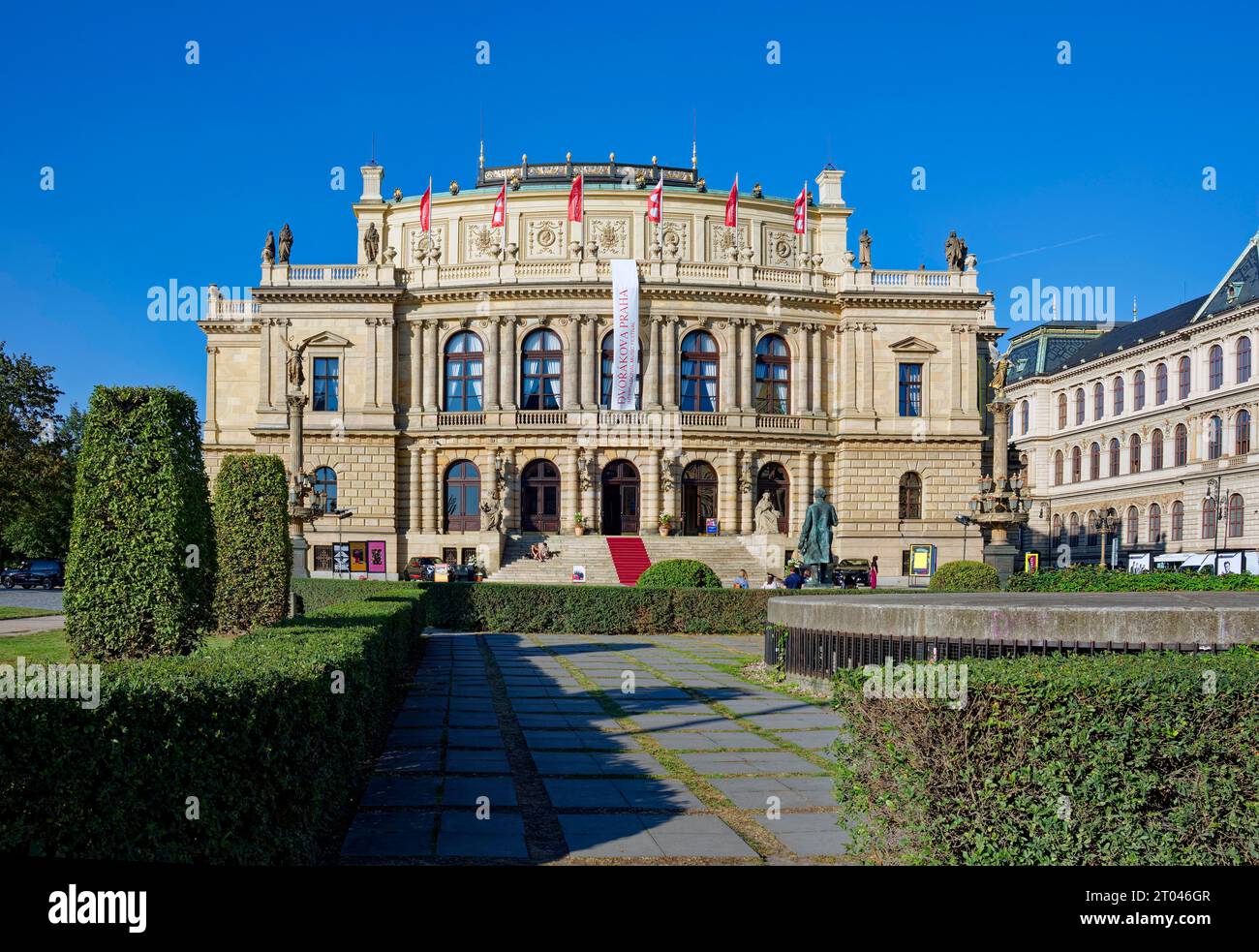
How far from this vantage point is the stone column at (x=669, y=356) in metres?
54.2

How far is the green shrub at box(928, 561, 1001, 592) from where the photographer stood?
107 ft

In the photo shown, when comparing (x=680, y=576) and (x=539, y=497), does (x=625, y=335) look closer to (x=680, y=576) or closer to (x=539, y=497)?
(x=539, y=497)

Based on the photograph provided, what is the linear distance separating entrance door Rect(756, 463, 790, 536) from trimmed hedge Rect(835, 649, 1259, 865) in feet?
159

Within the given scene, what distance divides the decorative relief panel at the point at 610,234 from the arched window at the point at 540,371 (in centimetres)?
759

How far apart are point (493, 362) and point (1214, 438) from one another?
44.0m

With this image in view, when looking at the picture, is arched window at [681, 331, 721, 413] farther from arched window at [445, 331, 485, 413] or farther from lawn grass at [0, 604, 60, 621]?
lawn grass at [0, 604, 60, 621]

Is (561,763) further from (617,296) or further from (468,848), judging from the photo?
(617,296)

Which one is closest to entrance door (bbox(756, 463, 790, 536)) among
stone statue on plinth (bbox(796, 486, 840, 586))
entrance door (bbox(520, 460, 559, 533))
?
entrance door (bbox(520, 460, 559, 533))

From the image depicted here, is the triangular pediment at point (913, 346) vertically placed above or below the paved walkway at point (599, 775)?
above

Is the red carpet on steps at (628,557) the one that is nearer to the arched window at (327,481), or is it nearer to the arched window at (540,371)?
the arched window at (540,371)

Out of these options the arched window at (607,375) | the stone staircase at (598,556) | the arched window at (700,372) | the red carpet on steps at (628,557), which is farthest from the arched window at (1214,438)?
the red carpet on steps at (628,557)

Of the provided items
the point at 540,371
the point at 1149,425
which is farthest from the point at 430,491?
the point at 1149,425

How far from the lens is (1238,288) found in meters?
64.3
